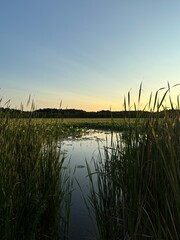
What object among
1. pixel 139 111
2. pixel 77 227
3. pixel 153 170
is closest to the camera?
pixel 153 170

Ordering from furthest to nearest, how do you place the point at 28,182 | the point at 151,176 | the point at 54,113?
the point at 54,113 → the point at 28,182 → the point at 151,176

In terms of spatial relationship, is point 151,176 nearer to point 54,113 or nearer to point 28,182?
point 28,182

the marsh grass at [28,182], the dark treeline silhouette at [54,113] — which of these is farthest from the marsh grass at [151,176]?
the marsh grass at [28,182]

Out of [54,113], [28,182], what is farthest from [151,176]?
[54,113]

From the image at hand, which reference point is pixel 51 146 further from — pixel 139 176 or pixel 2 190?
pixel 139 176

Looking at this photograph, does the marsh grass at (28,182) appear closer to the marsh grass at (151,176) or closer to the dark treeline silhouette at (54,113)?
the dark treeline silhouette at (54,113)

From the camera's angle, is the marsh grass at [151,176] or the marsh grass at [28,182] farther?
the marsh grass at [28,182]

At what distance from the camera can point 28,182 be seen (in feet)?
10.1

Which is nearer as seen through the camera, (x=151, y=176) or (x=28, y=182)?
(x=151, y=176)

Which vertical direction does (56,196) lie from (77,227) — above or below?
above

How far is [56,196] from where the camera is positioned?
3484 millimetres

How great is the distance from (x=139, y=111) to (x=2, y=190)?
1.55 metres

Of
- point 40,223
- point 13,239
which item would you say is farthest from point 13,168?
point 40,223

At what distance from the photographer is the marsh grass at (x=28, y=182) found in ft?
8.96
